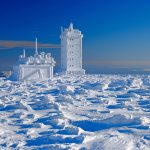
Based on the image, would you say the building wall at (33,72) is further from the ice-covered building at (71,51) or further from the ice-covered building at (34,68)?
the ice-covered building at (71,51)

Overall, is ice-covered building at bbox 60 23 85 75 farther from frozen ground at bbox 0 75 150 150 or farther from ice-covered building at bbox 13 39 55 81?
frozen ground at bbox 0 75 150 150

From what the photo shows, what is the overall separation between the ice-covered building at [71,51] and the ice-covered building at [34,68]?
30.6 feet

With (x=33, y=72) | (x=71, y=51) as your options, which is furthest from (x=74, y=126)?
(x=71, y=51)

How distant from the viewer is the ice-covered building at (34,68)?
42.4m

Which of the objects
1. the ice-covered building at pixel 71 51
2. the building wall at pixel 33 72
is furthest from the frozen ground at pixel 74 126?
the ice-covered building at pixel 71 51

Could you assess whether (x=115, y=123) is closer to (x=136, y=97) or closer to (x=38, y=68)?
(x=136, y=97)

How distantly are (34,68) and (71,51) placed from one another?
12816mm

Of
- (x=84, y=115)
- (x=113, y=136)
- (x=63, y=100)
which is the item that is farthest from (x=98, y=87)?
(x=113, y=136)

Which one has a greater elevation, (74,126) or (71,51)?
(71,51)

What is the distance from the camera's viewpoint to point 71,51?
5438 centimetres

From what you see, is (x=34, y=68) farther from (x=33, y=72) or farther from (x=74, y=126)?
(x=74, y=126)

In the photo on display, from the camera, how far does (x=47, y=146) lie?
10.6 meters

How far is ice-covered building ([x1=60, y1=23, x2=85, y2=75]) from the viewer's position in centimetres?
5369

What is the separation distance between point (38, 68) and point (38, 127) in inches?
1170
